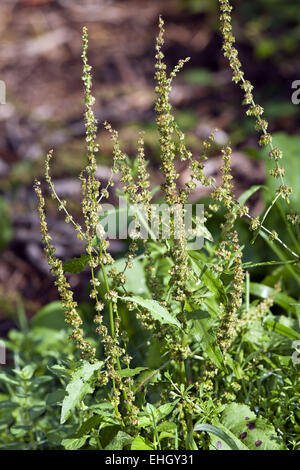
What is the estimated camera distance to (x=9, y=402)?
5.90 ft

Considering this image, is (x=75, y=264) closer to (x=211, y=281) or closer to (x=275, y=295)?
(x=211, y=281)

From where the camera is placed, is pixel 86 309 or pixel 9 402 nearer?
pixel 9 402

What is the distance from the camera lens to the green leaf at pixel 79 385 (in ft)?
4.28

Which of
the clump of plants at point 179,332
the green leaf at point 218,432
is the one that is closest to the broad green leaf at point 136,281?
the clump of plants at point 179,332

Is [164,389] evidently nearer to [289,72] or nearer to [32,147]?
[32,147]

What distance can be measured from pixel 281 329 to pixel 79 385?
0.63 metres

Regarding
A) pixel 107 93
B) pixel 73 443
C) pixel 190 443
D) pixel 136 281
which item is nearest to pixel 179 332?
pixel 190 443

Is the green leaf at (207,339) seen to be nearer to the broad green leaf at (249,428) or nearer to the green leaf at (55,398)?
the broad green leaf at (249,428)

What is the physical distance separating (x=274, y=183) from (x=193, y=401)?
121 centimetres

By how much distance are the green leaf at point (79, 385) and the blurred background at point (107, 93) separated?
1.57 m

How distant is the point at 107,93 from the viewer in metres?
4.63

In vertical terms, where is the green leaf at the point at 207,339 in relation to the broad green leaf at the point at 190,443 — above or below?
above

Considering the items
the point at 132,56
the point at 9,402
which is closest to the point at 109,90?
the point at 132,56

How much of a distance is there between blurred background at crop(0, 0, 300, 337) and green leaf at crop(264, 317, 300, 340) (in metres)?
1.09
